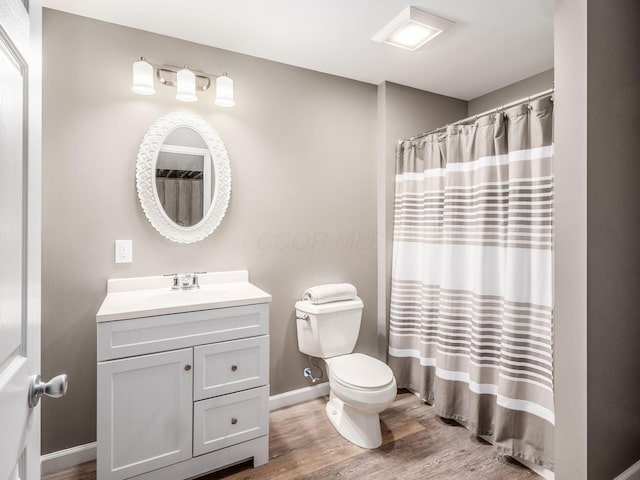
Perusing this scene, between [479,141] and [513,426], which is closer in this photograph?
[513,426]

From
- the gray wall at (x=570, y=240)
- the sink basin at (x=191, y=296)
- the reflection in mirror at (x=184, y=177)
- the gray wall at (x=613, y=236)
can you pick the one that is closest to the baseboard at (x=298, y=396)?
the sink basin at (x=191, y=296)

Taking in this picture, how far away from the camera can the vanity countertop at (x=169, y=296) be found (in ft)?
5.21

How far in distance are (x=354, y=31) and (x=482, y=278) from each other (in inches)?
64.8

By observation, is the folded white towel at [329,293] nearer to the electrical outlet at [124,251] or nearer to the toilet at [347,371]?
the toilet at [347,371]

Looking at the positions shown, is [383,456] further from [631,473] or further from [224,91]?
[224,91]

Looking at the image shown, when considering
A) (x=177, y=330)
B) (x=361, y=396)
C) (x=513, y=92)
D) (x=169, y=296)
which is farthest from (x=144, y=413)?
(x=513, y=92)

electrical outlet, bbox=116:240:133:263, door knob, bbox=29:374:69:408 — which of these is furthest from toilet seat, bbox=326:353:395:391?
door knob, bbox=29:374:69:408

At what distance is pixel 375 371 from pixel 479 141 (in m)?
1.55

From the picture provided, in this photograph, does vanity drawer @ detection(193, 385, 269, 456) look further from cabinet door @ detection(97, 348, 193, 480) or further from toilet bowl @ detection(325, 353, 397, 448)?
toilet bowl @ detection(325, 353, 397, 448)

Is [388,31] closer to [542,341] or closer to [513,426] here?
[542,341]

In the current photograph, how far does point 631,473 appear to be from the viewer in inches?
64.6

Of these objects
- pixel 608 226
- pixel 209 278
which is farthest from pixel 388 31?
pixel 209 278

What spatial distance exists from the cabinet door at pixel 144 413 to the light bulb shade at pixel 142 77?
4.61 ft

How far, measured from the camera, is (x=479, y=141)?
82.8 inches
